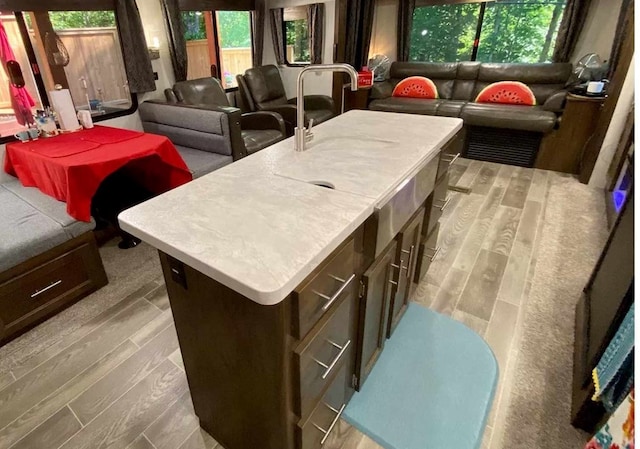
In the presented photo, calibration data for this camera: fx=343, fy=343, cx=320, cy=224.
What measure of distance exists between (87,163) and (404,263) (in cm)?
175

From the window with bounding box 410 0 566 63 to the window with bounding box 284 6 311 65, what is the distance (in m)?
1.53

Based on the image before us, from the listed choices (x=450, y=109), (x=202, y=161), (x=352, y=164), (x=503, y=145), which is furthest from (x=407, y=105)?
(x=352, y=164)

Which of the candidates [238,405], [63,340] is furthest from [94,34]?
[238,405]

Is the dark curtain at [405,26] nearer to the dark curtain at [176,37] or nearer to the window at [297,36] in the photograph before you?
the window at [297,36]

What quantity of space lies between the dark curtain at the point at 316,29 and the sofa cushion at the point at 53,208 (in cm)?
380

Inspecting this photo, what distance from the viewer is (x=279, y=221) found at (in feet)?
3.03

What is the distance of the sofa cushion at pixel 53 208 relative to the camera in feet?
6.01

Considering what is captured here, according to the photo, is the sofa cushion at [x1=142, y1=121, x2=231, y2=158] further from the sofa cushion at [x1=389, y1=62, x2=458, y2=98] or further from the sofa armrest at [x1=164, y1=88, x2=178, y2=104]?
the sofa cushion at [x1=389, y1=62, x2=458, y2=98]

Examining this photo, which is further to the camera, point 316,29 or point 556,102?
point 316,29

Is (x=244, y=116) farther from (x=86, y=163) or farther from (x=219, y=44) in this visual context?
(x=86, y=163)

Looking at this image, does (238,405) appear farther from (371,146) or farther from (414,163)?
(371,146)

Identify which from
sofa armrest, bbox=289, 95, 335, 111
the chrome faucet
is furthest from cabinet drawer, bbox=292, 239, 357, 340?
sofa armrest, bbox=289, 95, 335, 111

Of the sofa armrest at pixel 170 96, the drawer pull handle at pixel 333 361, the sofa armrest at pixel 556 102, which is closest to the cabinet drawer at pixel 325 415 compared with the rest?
the drawer pull handle at pixel 333 361

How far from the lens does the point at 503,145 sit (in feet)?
13.0
